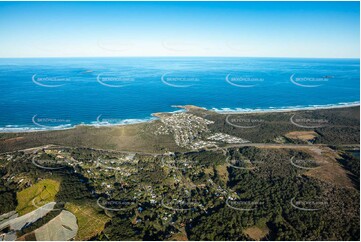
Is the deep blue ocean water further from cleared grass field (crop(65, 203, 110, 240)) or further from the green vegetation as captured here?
cleared grass field (crop(65, 203, 110, 240))

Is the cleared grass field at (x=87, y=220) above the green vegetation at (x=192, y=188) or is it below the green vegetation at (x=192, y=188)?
below

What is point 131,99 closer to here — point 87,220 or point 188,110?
point 188,110

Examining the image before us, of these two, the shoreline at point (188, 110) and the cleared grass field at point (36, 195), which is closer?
the cleared grass field at point (36, 195)

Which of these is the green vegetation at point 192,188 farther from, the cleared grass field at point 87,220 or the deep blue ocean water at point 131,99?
the deep blue ocean water at point 131,99

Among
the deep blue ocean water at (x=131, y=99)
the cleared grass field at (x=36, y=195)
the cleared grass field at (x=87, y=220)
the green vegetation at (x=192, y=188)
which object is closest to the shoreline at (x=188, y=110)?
the deep blue ocean water at (x=131, y=99)

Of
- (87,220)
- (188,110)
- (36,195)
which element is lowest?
(87,220)

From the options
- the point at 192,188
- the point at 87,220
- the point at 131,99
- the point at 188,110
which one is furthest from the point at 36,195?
the point at 131,99

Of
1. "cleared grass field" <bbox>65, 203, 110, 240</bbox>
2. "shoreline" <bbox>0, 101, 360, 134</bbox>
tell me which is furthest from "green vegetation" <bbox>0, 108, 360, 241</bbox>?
"shoreline" <bbox>0, 101, 360, 134</bbox>

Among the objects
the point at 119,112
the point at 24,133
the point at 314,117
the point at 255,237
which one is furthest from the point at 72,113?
the point at 314,117
